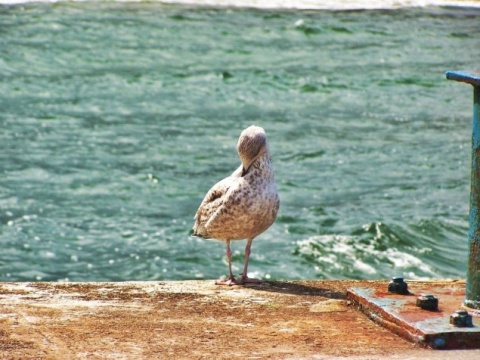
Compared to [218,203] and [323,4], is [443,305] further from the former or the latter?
[323,4]

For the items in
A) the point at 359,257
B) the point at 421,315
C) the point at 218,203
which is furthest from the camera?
the point at 359,257

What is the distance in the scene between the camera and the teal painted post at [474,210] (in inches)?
175

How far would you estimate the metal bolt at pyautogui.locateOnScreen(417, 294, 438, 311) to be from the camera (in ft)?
14.8

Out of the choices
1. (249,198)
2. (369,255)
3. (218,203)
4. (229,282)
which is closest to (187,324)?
(229,282)

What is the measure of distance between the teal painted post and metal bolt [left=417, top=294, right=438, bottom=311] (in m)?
0.14

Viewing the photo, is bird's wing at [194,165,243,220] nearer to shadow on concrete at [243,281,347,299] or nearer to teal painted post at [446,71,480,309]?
shadow on concrete at [243,281,347,299]

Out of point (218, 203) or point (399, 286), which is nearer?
point (399, 286)

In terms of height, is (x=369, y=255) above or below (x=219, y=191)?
below

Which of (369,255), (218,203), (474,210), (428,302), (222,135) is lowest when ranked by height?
(369,255)

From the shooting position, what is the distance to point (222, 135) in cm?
1475

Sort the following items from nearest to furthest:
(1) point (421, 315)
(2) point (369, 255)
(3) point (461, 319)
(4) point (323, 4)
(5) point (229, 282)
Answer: (3) point (461, 319) < (1) point (421, 315) < (5) point (229, 282) < (2) point (369, 255) < (4) point (323, 4)

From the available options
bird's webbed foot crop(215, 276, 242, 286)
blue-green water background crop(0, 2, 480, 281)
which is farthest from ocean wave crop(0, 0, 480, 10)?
Result: bird's webbed foot crop(215, 276, 242, 286)

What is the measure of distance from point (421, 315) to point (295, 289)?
1.07m

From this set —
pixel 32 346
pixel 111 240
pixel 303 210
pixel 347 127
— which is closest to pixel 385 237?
pixel 303 210
